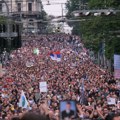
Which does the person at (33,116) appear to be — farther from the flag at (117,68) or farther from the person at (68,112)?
the flag at (117,68)

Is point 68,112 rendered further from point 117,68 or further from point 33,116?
point 117,68

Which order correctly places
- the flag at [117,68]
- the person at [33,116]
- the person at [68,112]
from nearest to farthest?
the person at [33,116], the person at [68,112], the flag at [117,68]

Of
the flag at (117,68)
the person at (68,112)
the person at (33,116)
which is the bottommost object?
the flag at (117,68)

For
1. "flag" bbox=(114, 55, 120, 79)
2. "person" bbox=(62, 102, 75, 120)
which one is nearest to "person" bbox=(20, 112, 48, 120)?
"person" bbox=(62, 102, 75, 120)

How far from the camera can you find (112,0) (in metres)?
38.0

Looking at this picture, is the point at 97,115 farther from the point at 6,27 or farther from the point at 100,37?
the point at 100,37

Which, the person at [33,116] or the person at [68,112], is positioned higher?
the person at [33,116]

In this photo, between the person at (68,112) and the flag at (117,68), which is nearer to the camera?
the person at (68,112)

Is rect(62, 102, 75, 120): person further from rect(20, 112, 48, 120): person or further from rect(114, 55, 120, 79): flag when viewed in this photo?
rect(114, 55, 120, 79): flag

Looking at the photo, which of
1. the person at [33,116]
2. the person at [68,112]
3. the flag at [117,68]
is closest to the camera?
the person at [33,116]

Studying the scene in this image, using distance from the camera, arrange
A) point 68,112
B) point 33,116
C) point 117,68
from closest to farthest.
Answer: point 33,116, point 68,112, point 117,68

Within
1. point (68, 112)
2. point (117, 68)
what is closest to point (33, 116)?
point (68, 112)

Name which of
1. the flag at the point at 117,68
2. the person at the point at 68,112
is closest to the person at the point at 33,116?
the person at the point at 68,112

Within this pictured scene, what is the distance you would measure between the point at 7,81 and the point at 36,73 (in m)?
9.69
